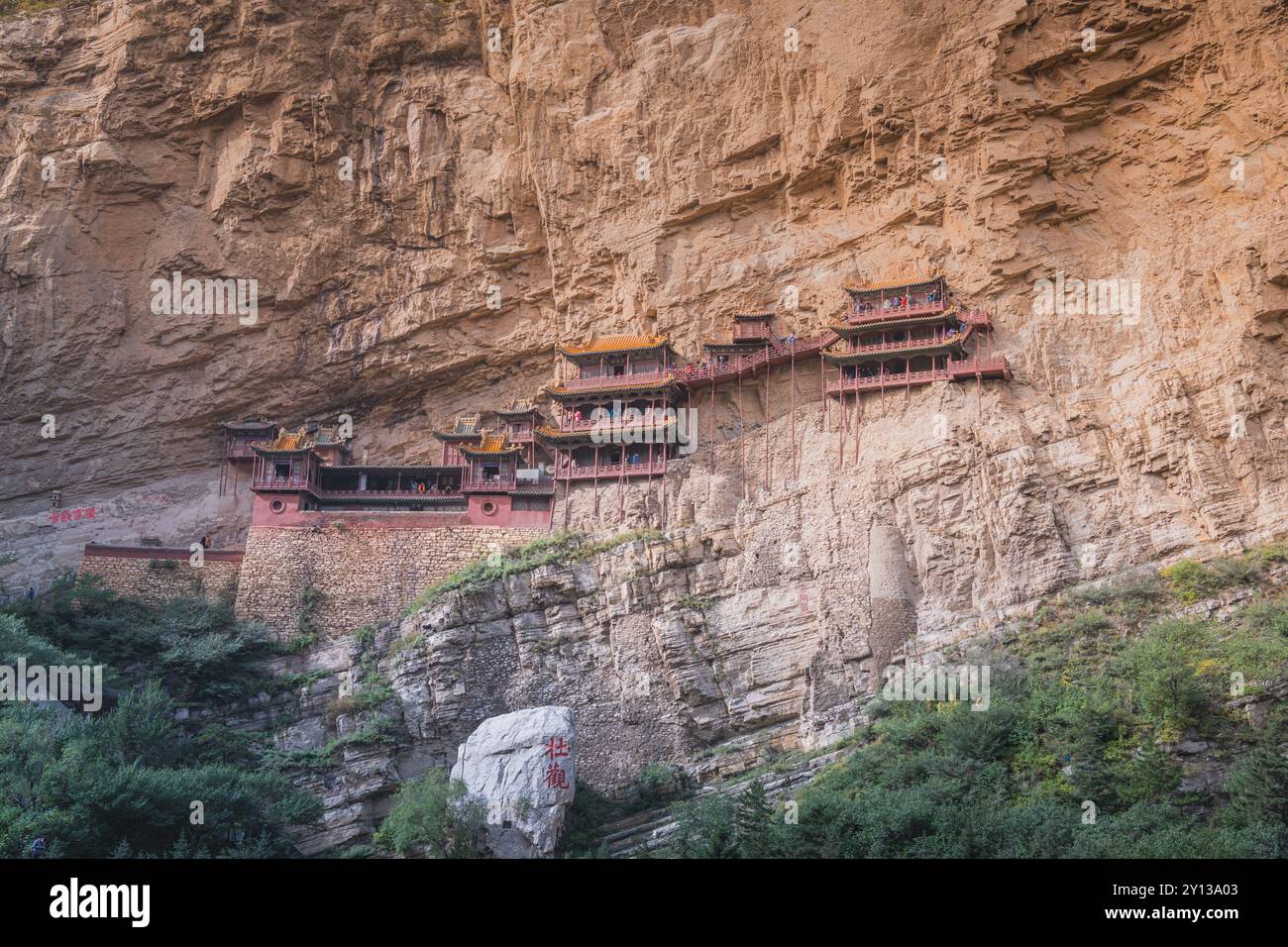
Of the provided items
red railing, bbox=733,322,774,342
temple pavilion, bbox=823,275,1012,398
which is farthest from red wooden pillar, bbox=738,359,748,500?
temple pavilion, bbox=823,275,1012,398

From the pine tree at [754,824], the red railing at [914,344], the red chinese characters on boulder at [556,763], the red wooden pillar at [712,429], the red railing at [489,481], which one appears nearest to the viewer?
the pine tree at [754,824]

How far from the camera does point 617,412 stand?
115 feet

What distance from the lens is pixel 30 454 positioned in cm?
3950

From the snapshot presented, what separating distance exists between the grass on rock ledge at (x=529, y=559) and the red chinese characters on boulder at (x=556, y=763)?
5.79 m

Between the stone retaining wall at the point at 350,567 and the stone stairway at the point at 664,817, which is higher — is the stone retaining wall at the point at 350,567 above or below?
above

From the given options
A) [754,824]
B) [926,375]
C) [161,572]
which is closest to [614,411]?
[926,375]

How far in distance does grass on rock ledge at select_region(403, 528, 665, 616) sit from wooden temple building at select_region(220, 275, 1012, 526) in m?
2.03

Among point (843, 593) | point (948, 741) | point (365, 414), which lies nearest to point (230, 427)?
point (365, 414)

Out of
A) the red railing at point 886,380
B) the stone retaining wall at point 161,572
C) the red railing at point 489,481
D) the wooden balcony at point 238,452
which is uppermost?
the red railing at point 886,380

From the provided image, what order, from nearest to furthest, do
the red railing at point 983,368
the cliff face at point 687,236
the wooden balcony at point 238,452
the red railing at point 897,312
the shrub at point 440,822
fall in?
the shrub at point 440,822, the cliff face at point 687,236, the red railing at point 983,368, the red railing at point 897,312, the wooden balcony at point 238,452

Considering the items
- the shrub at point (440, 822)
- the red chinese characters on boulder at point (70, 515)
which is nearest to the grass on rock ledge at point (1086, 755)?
the shrub at point (440, 822)

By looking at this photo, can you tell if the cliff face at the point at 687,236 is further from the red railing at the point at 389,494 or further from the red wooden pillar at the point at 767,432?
the red railing at the point at 389,494

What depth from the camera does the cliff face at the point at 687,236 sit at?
2873 cm

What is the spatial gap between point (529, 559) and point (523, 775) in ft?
23.8
